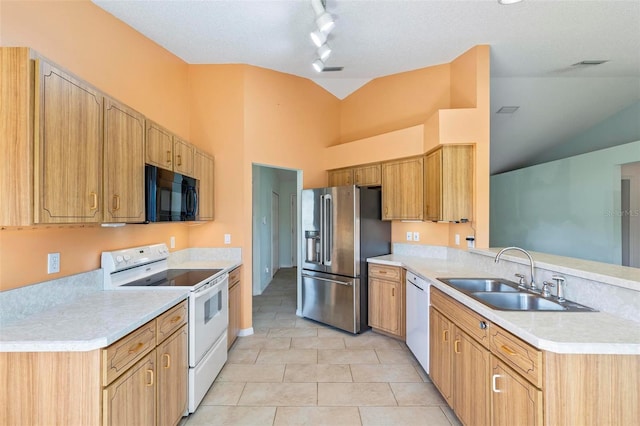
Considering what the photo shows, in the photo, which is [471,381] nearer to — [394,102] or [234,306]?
[234,306]

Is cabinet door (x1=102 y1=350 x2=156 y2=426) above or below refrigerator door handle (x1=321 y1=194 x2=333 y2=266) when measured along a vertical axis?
below

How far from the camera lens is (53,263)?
1.71 meters

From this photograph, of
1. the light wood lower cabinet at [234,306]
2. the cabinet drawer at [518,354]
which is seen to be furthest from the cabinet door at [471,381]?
the light wood lower cabinet at [234,306]

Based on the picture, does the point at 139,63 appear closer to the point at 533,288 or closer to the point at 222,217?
the point at 222,217

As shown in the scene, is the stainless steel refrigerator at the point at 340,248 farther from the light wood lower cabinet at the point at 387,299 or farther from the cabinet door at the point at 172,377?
the cabinet door at the point at 172,377

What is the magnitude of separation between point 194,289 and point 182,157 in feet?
4.26

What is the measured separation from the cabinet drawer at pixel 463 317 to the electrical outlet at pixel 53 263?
2664 mm

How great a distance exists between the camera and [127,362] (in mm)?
1378

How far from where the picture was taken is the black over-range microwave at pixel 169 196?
2055 mm

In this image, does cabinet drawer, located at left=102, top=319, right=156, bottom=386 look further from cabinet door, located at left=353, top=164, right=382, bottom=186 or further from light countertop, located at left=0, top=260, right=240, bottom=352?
cabinet door, located at left=353, top=164, right=382, bottom=186

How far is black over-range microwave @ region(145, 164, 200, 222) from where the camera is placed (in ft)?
6.74

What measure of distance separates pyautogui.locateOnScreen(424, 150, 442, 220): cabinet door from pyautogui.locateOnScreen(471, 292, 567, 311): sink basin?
3.58 ft

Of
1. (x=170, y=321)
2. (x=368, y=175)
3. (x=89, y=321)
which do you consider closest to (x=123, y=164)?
(x=89, y=321)

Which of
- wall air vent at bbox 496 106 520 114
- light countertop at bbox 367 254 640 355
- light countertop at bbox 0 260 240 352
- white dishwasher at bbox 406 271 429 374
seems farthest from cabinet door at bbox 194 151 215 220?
wall air vent at bbox 496 106 520 114
